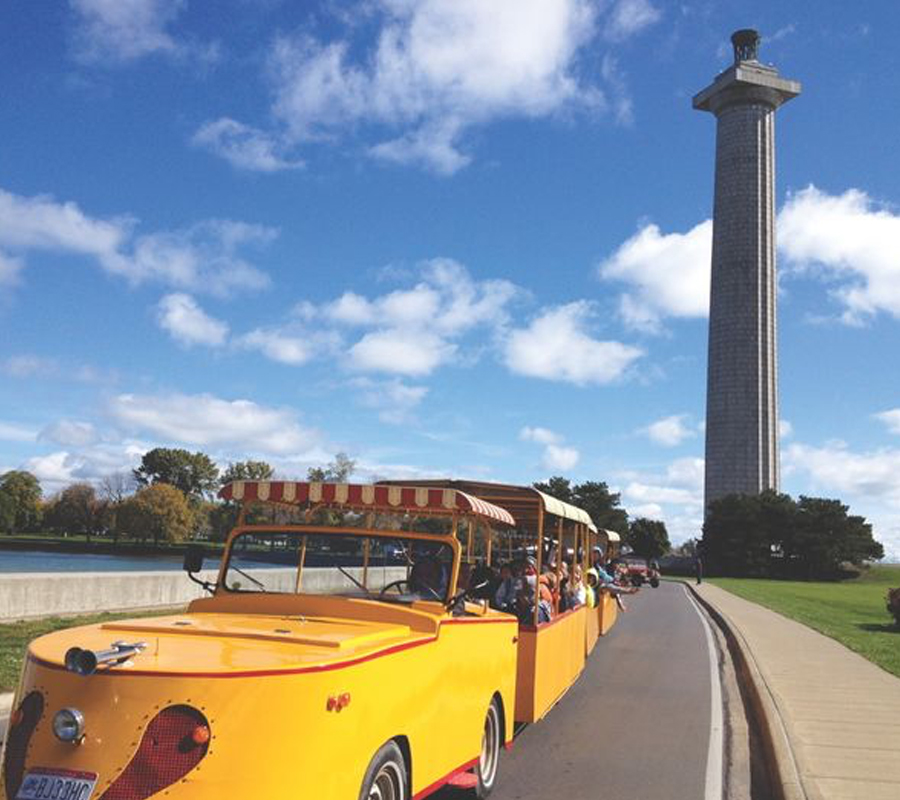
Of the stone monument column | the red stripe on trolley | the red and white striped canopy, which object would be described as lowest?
the red stripe on trolley

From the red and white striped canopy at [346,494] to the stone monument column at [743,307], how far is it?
343ft

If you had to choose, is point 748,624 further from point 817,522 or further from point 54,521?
point 54,521

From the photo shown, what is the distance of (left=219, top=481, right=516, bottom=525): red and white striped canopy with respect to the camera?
19.9ft

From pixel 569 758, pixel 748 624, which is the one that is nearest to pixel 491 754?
pixel 569 758

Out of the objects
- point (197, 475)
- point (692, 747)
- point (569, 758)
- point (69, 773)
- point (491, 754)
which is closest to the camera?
point (69, 773)

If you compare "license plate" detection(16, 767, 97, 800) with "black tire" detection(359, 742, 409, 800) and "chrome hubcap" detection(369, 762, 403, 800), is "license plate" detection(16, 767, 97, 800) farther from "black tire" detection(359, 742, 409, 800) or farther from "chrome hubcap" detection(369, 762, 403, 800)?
"chrome hubcap" detection(369, 762, 403, 800)

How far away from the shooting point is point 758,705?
1066cm

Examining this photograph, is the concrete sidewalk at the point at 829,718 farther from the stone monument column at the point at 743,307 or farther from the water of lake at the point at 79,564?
the stone monument column at the point at 743,307

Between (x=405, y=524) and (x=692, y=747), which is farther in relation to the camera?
(x=692, y=747)

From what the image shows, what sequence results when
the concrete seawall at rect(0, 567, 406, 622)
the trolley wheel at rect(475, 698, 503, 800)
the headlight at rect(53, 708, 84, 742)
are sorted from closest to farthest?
the headlight at rect(53, 708, 84, 742) → the trolley wheel at rect(475, 698, 503, 800) → the concrete seawall at rect(0, 567, 406, 622)

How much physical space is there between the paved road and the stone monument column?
9466 cm

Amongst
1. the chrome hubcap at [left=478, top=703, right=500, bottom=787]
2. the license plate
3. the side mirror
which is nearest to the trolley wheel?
the chrome hubcap at [left=478, top=703, right=500, bottom=787]

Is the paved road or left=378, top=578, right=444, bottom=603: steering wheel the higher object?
left=378, top=578, right=444, bottom=603: steering wheel

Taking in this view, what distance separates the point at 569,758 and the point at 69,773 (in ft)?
17.2
